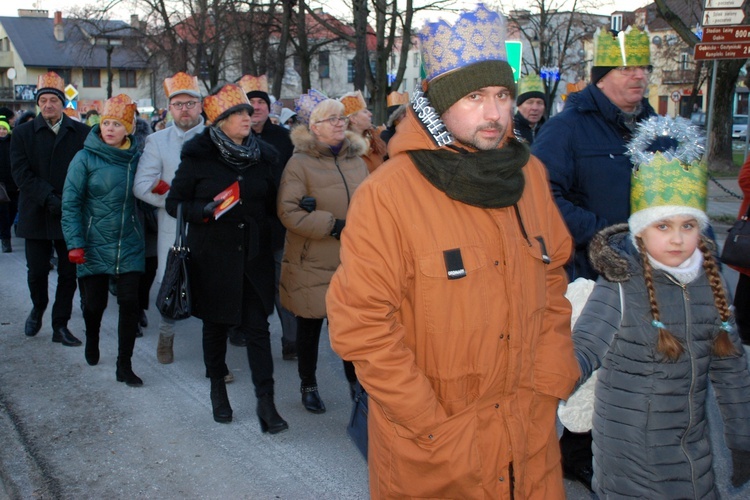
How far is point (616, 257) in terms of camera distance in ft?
9.53

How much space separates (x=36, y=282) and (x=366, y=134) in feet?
10.4

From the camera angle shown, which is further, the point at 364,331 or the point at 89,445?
the point at 89,445

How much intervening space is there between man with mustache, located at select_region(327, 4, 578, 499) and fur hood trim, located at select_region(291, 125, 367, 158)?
2.84 meters

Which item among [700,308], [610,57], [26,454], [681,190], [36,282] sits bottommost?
[26,454]

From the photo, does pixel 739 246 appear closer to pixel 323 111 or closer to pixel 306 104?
pixel 323 111

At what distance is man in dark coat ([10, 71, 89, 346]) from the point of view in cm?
681

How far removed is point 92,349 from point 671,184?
4748 mm

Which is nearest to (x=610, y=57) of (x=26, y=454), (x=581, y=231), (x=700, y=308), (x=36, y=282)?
(x=581, y=231)

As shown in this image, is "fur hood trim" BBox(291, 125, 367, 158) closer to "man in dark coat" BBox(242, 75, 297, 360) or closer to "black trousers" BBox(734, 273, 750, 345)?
"man in dark coat" BBox(242, 75, 297, 360)

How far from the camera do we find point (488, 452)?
233cm

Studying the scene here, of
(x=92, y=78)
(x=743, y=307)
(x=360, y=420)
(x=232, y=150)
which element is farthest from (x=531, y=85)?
(x=92, y=78)

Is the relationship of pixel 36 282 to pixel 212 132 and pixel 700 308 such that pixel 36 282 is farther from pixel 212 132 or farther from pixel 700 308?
pixel 700 308

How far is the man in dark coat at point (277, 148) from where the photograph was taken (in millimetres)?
5254

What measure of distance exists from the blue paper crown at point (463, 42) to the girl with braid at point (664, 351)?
0.95m
